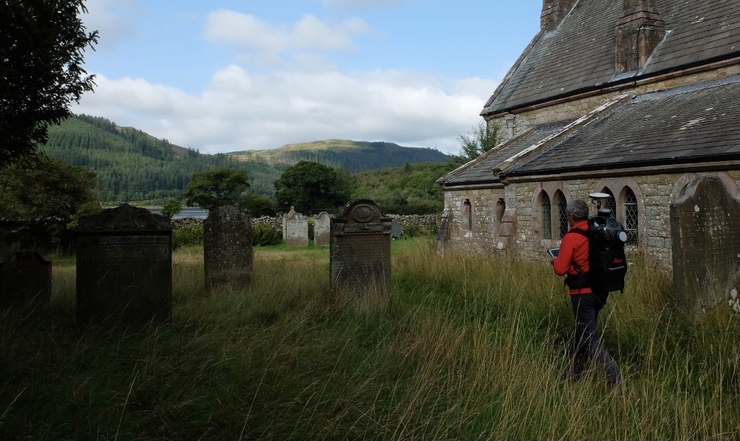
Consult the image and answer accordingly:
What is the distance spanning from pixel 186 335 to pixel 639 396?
4373 mm

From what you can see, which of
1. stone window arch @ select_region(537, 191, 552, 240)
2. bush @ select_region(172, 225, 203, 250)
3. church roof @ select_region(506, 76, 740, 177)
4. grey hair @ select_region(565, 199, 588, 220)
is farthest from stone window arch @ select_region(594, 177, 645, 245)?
bush @ select_region(172, 225, 203, 250)

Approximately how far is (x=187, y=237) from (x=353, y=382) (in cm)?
2046

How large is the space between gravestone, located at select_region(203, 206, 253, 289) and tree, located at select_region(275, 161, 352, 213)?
126 feet

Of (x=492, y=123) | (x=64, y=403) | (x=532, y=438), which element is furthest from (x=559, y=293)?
(x=492, y=123)

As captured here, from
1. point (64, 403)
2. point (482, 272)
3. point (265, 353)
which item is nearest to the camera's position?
point (64, 403)

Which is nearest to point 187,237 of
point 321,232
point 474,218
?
point 321,232

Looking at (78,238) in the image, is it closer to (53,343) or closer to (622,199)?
(53,343)

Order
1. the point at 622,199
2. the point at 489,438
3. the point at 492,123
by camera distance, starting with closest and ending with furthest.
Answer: the point at 489,438, the point at 622,199, the point at 492,123

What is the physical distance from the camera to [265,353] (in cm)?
448

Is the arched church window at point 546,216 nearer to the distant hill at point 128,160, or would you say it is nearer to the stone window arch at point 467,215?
the stone window arch at point 467,215

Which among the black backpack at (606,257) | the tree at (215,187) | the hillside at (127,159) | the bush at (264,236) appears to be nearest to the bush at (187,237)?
the bush at (264,236)

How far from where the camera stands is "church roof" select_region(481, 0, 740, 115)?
1392 centimetres

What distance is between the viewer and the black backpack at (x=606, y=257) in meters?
4.82

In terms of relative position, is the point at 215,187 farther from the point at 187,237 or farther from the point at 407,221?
the point at 187,237
